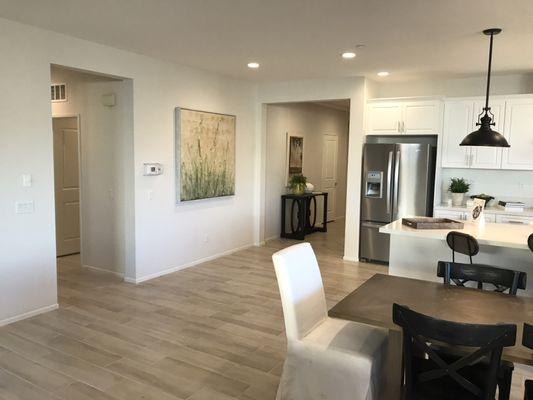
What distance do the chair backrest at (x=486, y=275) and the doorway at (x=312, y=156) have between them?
395cm

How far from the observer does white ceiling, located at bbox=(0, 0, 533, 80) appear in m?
3.25

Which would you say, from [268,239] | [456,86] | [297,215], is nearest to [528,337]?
[456,86]

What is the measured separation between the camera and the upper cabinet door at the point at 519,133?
5.36 metres

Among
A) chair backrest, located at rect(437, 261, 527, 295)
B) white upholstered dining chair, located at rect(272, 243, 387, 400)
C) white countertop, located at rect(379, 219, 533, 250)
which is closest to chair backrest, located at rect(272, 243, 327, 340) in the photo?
white upholstered dining chair, located at rect(272, 243, 387, 400)

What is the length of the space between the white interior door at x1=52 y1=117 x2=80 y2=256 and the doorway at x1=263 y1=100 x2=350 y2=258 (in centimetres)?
295

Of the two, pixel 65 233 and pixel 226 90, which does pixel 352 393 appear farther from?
pixel 65 233

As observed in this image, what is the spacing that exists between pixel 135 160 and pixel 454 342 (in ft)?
13.2

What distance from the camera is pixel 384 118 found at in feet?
20.0

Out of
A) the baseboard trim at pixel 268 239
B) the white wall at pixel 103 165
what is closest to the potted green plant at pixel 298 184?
the baseboard trim at pixel 268 239

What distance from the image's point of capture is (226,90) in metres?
6.25

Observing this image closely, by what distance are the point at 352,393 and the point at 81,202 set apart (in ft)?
15.1

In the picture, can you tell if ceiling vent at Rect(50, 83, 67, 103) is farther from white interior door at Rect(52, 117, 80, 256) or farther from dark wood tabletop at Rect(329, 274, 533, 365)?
dark wood tabletop at Rect(329, 274, 533, 365)

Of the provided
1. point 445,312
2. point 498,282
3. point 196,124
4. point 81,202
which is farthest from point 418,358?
point 81,202

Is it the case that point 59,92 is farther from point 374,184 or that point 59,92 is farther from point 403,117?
point 403,117
